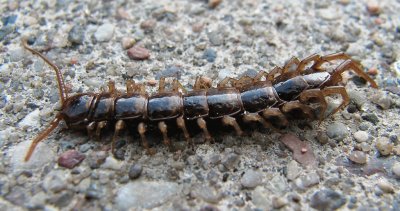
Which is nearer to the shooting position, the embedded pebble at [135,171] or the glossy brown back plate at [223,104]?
the embedded pebble at [135,171]

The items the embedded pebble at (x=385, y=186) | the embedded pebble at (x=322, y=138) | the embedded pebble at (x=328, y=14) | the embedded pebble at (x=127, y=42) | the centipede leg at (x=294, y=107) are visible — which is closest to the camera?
the embedded pebble at (x=385, y=186)

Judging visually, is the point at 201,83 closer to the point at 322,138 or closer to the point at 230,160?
the point at 230,160

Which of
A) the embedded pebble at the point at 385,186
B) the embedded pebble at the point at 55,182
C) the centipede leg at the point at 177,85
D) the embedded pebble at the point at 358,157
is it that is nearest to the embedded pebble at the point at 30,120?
Result: the embedded pebble at the point at 55,182

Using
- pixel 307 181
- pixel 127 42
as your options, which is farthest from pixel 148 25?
pixel 307 181

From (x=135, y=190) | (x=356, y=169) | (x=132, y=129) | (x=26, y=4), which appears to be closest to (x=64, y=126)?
(x=132, y=129)

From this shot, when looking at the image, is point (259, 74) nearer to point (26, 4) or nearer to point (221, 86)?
point (221, 86)

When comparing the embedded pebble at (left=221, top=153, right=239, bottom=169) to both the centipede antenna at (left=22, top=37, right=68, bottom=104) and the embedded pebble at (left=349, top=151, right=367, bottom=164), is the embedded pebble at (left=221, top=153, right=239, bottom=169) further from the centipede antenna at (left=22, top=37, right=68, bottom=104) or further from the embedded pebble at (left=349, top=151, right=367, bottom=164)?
the centipede antenna at (left=22, top=37, right=68, bottom=104)

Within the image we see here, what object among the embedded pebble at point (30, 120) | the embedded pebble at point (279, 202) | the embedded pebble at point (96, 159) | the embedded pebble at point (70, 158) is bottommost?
the embedded pebble at point (279, 202)

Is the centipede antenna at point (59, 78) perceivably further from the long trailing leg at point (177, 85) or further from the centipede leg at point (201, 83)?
the centipede leg at point (201, 83)

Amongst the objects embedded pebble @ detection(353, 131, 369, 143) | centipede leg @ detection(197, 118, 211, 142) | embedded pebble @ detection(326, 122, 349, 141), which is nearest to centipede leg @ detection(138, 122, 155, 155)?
centipede leg @ detection(197, 118, 211, 142)
